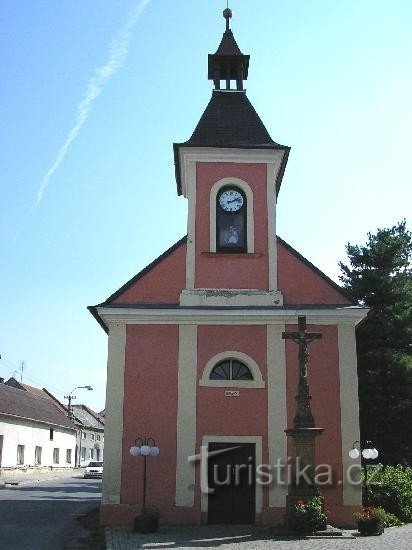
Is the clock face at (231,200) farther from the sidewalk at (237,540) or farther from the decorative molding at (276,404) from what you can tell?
the sidewalk at (237,540)

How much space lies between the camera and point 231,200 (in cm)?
1639

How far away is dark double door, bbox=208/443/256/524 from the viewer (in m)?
14.0

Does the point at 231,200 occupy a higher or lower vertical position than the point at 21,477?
higher

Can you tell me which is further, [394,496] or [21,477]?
[21,477]

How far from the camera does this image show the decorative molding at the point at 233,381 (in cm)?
1462

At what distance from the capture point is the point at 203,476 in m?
14.1

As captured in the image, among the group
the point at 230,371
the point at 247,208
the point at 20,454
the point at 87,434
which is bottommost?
the point at 20,454

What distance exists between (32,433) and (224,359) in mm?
27978

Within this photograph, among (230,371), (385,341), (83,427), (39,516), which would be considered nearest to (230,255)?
(230,371)

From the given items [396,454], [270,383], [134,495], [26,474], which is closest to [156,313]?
[270,383]

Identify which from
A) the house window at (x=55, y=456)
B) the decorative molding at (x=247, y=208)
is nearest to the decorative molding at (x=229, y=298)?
the decorative molding at (x=247, y=208)

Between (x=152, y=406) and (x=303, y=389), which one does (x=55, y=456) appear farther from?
(x=303, y=389)

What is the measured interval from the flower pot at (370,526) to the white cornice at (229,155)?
9.19m

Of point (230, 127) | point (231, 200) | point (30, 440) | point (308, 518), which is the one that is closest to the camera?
point (308, 518)
